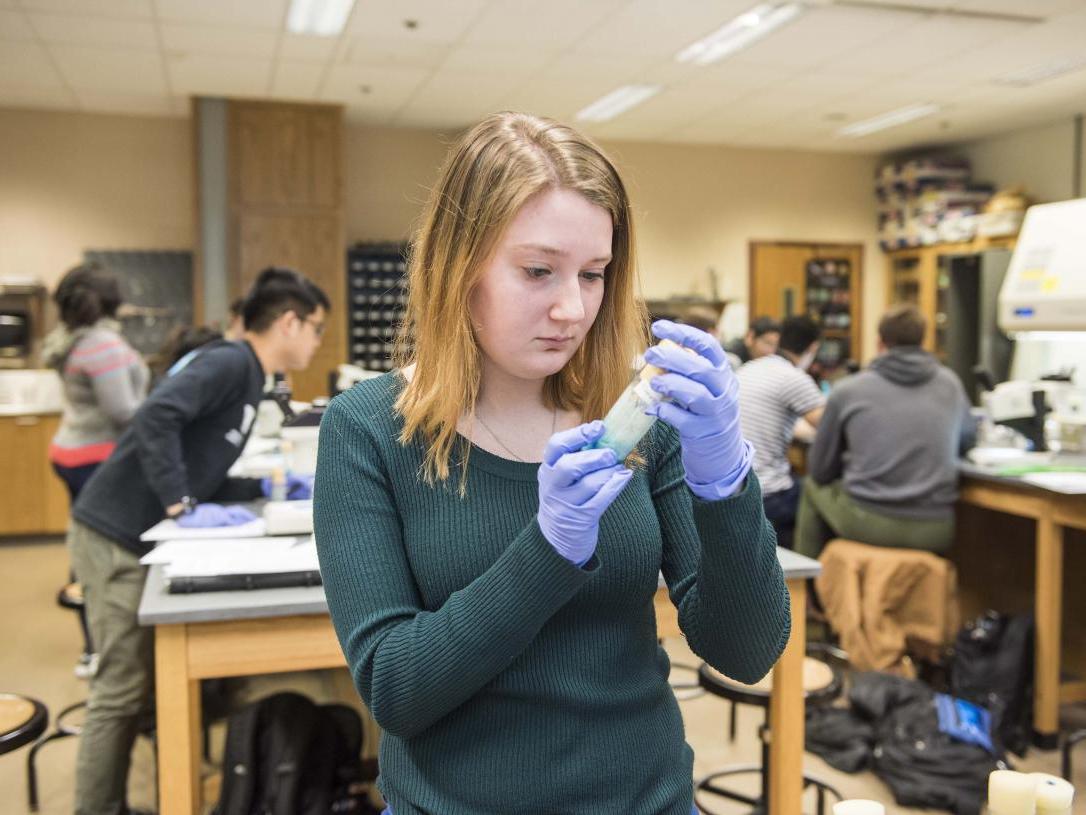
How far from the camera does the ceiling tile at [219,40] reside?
207 inches

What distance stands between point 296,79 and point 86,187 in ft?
6.97

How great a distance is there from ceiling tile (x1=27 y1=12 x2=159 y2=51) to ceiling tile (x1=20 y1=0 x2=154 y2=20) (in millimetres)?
82

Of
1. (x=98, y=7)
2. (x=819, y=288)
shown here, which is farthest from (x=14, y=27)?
(x=819, y=288)

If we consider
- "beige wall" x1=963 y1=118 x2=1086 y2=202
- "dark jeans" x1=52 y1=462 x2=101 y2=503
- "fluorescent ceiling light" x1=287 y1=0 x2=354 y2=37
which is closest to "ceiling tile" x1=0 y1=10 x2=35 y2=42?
"fluorescent ceiling light" x1=287 y1=0 x2=354 y2=37

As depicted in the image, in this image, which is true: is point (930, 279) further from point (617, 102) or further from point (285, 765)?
point (285, 765)

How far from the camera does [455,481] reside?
1.09m

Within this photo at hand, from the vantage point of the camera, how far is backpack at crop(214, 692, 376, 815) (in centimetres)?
221

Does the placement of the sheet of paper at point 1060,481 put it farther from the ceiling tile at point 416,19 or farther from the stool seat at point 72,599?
the ceiling tile at point 416,19

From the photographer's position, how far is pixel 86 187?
7.31 m

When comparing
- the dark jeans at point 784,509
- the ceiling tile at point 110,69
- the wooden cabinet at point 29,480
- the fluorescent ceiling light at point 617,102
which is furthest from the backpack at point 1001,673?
the wooden cabinet at point 29,480

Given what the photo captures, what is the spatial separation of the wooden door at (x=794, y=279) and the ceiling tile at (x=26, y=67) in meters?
5.85

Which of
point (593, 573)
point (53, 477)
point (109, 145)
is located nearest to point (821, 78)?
point (109, 145)

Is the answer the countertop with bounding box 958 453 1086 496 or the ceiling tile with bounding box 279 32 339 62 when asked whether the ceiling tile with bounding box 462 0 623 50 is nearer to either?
the ceiling tile with bounding box 279 32 339 62

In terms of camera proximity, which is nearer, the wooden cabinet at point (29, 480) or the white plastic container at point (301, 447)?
the white plastic container at point (301, 447)
